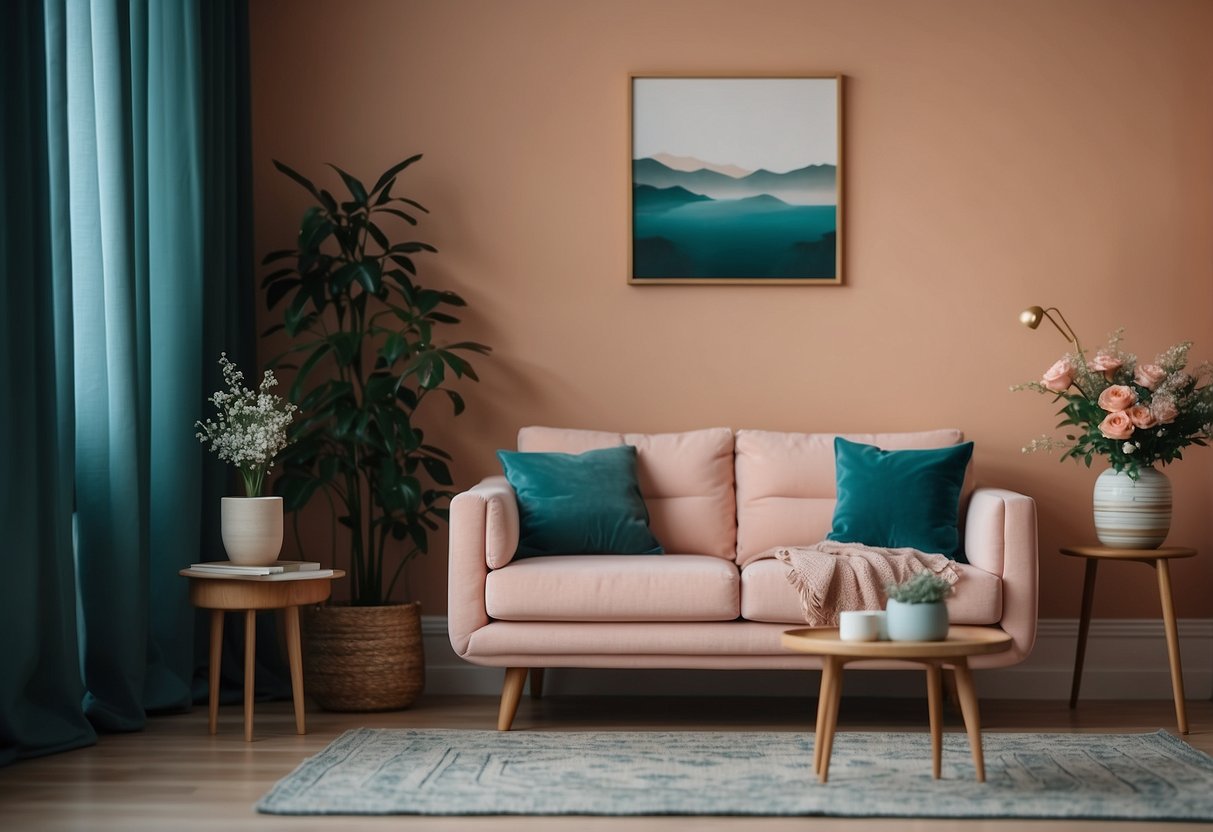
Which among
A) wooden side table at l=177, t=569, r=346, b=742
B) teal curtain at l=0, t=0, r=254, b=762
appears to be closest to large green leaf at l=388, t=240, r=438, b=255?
teal curtain at l=0, t=0, r=254, b=762

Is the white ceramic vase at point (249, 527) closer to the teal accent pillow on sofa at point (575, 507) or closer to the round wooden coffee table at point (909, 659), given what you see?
the teal accent pillow on sofa at point (575, 507)

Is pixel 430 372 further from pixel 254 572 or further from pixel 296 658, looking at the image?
pixel 296 658

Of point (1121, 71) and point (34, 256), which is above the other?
point (1121, 71)

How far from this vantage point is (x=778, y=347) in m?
4.62

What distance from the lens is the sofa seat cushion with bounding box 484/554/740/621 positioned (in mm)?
3605

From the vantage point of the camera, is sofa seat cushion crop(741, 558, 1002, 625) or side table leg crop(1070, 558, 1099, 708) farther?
side table leg crop(1070, 558, 1099, 708)

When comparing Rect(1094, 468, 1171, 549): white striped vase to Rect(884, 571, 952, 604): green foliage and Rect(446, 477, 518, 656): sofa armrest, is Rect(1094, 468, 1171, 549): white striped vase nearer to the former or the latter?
Rect(884, 571, 952, 604): green foliage

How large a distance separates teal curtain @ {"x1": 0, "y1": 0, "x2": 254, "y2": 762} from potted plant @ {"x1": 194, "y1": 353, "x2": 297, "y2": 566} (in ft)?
0.89

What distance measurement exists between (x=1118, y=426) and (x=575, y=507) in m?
1.72

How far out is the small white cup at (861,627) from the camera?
9.25 ft

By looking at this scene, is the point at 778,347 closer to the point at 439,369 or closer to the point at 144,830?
the point at 439,369

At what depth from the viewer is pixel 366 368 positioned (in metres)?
4.69

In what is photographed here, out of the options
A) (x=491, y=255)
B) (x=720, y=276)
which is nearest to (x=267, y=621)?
(x=491, y=255)

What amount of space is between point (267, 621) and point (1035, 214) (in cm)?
314
